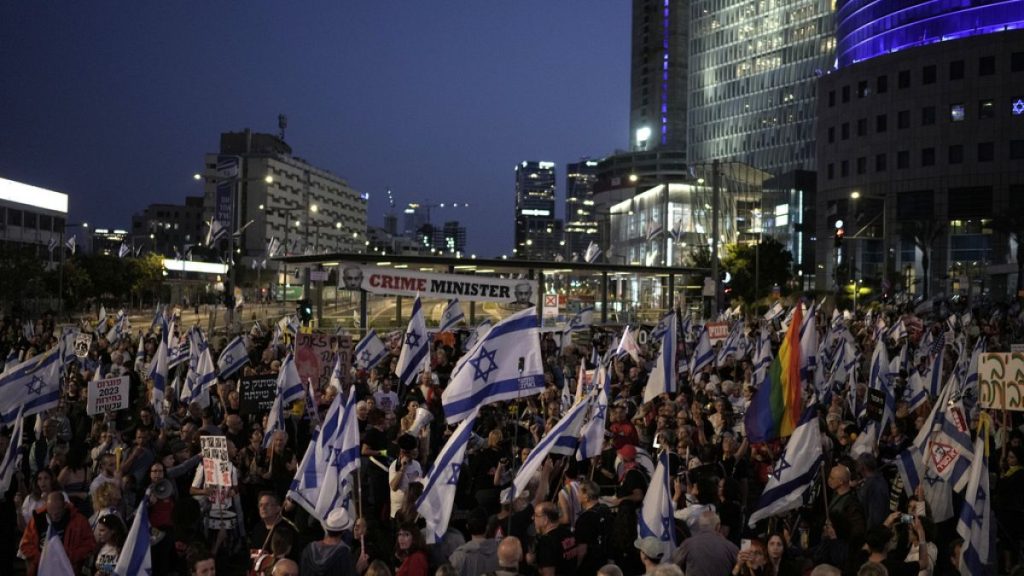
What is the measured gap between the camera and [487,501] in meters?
10.6

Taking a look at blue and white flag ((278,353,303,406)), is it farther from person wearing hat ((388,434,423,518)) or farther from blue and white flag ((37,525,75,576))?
blue and white flag ((37,525,75,576))

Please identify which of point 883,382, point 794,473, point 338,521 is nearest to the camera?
point 338,521

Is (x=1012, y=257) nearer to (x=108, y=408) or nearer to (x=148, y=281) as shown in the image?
(x=148, y=281)

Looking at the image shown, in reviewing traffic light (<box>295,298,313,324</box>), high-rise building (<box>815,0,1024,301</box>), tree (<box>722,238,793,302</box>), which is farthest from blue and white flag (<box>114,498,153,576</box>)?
high-rise building (<box>815,0,1024,301</box>)

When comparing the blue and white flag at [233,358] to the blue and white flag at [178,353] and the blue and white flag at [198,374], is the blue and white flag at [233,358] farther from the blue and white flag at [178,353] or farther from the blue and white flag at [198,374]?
the blue and white flag at [178,353]

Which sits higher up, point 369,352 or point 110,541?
point 369,352

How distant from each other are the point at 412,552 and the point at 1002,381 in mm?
6975

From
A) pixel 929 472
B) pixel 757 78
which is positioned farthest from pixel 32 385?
pixel 757 78

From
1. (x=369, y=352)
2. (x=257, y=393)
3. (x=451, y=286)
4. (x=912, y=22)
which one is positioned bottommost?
(x=257, y=393)

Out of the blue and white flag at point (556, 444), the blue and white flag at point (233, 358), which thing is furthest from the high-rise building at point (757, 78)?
the blue and white flag at point (556, 444)

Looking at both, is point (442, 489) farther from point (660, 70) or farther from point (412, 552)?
point (660, 70)

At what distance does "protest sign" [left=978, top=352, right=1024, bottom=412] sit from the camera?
11211 mm

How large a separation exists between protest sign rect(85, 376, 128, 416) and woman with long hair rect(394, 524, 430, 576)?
23.3ft

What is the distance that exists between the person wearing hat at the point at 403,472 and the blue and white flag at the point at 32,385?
487 cm
